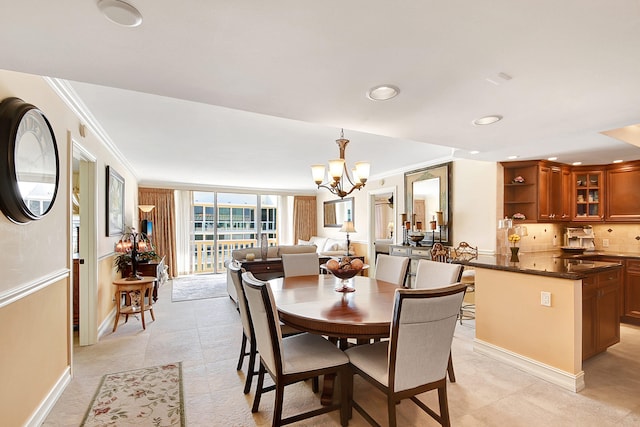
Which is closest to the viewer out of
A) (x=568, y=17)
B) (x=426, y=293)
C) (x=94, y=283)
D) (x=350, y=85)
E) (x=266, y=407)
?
(x=568, y=17)

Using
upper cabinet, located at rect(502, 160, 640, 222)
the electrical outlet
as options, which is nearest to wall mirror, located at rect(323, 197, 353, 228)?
upper cabinet, located at rect(502, 160, 640, 222)

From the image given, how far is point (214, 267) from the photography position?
27.5ft

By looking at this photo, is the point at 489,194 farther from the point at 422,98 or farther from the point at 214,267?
the point at 214,267

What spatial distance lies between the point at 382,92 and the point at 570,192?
442cm

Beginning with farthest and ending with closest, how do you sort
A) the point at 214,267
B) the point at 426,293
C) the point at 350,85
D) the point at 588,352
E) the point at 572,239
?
the point at 214,267, the point at 572,239, the point at 588,352, the point at 350,85, the point at 426,293

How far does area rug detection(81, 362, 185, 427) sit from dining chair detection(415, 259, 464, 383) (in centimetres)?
213

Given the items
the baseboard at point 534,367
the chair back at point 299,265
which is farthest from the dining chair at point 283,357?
the baseboard at point 534,367

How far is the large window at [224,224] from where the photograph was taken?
835 centimetres

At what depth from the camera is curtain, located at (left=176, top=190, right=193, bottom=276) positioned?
26.3 ft

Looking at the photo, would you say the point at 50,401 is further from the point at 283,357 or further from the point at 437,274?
the point at 437,274

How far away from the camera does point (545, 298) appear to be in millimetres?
2600

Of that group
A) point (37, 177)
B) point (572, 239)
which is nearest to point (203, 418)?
point (37, 177)

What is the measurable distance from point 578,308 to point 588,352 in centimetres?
64

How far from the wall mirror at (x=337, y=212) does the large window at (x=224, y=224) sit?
5.49ft
